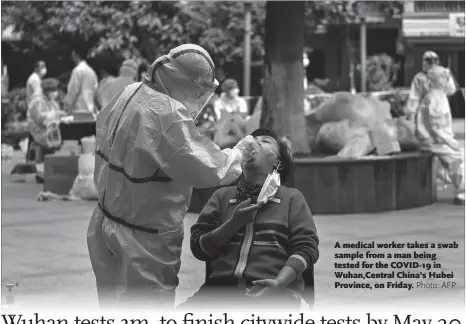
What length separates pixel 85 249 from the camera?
9492 mm

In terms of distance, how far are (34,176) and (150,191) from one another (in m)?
12.8

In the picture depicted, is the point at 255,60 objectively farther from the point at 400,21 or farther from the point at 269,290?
the point at 269,290

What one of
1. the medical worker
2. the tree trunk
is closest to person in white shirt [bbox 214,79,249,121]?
the medical worker

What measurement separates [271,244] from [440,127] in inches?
330

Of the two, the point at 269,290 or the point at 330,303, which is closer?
the point at 269,290

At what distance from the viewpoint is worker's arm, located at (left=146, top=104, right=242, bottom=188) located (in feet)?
14.8

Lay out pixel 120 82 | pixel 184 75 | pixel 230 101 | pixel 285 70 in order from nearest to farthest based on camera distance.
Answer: pixel 184 75, pixel 285 70, pixel 120 82, pixel 230 101

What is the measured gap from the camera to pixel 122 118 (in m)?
4.68

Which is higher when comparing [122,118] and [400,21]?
[122,118]

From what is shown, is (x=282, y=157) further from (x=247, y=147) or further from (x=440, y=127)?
(x=440, y=127)

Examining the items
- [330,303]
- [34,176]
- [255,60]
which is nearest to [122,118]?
[330,303]

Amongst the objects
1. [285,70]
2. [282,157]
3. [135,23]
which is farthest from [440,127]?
[135,23]

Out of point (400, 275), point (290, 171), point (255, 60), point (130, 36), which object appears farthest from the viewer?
point (255, 60)

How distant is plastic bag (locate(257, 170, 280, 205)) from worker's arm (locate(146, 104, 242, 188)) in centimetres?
39
